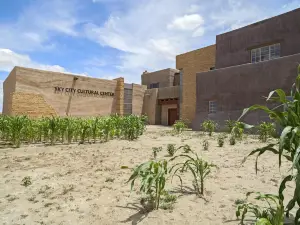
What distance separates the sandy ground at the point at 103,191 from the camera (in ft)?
10.3

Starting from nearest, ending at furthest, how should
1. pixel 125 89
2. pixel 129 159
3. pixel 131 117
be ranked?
pixel 129 159 → pixel 131 117 → pixel 125 89

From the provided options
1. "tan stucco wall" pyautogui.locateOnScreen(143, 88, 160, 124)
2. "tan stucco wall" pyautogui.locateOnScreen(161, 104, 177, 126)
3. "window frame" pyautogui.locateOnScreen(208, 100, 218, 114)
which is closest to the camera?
"window frame" pyautogui.locateOnScreen(208, 100, 218, 114)

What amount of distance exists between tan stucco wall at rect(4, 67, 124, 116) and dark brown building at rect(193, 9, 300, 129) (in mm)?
10321

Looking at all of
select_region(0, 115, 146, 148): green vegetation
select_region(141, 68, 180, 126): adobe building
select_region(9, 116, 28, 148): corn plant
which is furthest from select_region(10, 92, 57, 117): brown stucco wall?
select_region(141, 68, 180, 126): adobe building

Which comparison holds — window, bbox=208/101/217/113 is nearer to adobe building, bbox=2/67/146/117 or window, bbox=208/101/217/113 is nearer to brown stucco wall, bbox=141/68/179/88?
adobe building, bbox=2/67/146/117

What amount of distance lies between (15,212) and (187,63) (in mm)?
21926

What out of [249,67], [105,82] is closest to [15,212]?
[249,67]

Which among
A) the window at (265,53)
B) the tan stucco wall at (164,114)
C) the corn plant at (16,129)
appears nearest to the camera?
the corn plant at (16,129)

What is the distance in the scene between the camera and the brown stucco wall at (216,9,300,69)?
14.2 metres

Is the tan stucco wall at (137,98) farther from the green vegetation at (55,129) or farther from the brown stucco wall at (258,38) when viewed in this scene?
the green vegetation at (55,129)

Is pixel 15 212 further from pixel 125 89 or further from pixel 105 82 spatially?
pixel 125 89

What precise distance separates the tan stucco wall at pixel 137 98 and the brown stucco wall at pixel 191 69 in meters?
5.81

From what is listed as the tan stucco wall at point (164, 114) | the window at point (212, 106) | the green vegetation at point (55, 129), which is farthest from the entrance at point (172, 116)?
the green vegetation at point (55, 129)

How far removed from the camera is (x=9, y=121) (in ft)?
32.0
